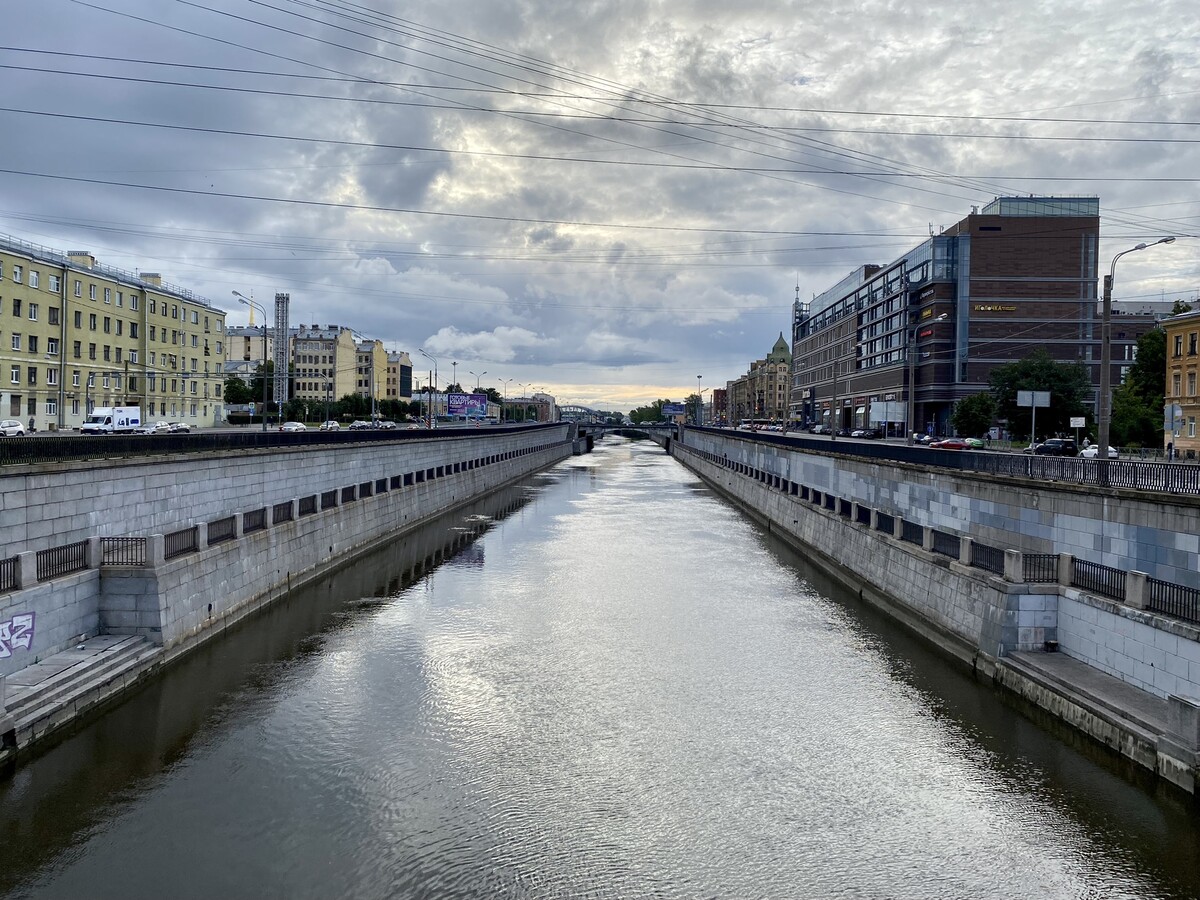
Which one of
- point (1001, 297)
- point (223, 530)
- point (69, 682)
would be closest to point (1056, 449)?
point (223, 530)

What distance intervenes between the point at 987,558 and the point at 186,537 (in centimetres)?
2556

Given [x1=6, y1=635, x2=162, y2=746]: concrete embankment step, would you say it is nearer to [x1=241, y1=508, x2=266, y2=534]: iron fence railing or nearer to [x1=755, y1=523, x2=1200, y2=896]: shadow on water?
[x1=241, y1=508, x2=266, y2=534]: iron fence railing

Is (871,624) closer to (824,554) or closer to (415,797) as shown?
(824,554)

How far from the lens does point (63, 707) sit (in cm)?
1800

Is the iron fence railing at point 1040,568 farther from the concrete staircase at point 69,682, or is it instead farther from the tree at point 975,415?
the tree at point 975,415

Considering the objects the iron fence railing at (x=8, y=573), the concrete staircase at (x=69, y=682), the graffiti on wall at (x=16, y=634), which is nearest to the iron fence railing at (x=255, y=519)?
the concrete staircase at (x=69, y=682)

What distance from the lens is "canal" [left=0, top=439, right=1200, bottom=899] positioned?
44.8 feet

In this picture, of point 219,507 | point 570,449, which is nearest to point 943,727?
point 219,507

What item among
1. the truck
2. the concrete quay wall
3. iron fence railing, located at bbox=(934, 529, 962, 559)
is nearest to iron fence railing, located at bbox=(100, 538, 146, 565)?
iron fence railing, located at bbox=(934, 529, 962, 559)

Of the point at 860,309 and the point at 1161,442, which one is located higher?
the point at 860,309

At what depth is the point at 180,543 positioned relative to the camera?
2544cm

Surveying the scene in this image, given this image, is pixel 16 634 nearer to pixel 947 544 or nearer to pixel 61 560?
pixel 61 560

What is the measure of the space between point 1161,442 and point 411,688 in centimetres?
7511

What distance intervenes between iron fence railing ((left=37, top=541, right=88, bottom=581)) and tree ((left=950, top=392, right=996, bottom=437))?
86114 mm
